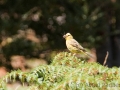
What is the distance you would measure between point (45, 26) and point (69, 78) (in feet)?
28.5

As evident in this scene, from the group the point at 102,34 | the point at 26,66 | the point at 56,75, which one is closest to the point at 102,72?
the point at 56,75

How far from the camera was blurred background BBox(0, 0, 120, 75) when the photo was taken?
9.75 meters

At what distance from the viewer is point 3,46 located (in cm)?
975

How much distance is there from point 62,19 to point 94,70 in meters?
8.36

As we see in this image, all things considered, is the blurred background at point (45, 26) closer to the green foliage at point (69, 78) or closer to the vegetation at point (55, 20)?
the vegetation at point (55, 20)

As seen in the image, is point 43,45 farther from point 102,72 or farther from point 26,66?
point 102,72

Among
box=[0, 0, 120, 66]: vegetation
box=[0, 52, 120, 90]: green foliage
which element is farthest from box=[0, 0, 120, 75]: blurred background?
box=[0, 52, 120, 90]: green foliage

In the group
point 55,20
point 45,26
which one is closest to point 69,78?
point 55,20

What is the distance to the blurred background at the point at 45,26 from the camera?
9750 mm

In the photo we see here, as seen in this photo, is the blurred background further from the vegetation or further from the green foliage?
the green foliage

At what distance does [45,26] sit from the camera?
35.4 feet

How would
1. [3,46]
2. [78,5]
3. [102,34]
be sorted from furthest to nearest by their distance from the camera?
[102,34]
[78,5]
[3,46]

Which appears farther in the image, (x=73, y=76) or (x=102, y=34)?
(x=102, y=34)

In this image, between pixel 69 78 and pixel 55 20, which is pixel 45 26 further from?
pixel 69 78
